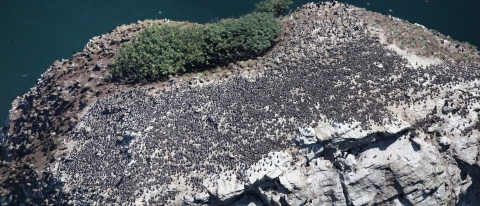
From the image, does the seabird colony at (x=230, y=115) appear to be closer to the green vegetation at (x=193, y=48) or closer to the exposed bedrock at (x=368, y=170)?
the exposed bedrock at (x=368, y=170)

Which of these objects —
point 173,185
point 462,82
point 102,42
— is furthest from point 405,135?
point 102,42

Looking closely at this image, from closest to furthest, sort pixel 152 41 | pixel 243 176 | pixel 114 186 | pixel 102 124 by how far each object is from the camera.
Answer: pixel 243 176 → pixel 114 186 → pixel 102 124 → pixel 152 41

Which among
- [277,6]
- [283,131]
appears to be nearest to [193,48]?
[277,6]

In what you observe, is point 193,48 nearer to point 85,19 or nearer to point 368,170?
point 368,170

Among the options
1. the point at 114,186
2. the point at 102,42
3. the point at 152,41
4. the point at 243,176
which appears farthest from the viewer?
the point at 102,42

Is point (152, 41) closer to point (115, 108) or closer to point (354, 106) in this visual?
point (115, 108)

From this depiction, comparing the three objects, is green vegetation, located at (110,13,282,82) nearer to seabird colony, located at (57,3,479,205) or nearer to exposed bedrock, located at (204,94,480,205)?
seabird colony, located at (57,3,479,205)
